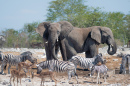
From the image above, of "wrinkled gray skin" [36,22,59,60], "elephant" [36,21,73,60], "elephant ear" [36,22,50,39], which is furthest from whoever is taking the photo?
"elephant ear" [36,22,50,39]

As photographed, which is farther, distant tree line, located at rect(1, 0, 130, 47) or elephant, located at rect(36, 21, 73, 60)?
distant tree line, located at rect(1, 0, 130, 47)

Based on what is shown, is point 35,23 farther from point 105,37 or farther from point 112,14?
point 105,37

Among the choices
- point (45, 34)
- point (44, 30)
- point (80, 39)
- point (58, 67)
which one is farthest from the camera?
point (80, 39)

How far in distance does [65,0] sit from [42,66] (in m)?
35.5

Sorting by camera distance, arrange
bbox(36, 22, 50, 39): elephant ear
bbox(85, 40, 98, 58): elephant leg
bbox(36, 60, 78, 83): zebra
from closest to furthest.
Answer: bbox(36, 60, 78, 83): zebra < bbox(36, 22, 50, 39): elephant ear < bbox(85, 40, 98, 58): elephant leg

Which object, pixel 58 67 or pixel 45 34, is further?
pixel 45 34

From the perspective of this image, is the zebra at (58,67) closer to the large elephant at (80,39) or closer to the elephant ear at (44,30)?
the large elephant at (80,39)

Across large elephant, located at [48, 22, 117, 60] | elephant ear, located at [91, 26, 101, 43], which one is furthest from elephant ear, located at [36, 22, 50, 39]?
elephant ear, located at [91, 26, 101, 43]

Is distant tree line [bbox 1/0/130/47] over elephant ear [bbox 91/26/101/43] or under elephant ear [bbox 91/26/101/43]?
over

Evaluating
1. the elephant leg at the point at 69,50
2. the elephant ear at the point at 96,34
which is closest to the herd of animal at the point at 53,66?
the elephant leg at the point at 69,50

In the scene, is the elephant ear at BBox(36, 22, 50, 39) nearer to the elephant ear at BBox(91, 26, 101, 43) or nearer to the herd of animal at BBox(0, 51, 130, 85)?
the herd of animal at BBox(0, 51, 130, 85)

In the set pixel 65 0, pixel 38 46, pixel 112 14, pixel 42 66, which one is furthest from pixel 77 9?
pixel 42 66

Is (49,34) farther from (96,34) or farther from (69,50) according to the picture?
(96,34)

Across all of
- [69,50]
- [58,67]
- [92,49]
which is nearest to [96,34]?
[92,49]
